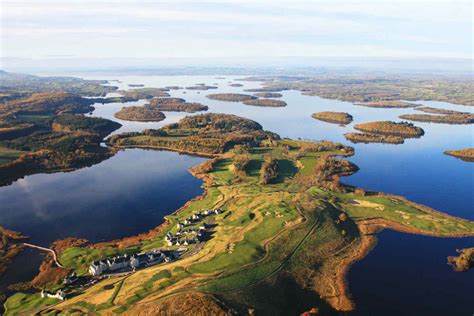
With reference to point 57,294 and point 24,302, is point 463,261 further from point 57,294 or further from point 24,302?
point 24,302

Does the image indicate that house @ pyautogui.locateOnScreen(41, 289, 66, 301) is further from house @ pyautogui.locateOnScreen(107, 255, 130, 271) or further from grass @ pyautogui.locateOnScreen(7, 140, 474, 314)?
house @ pyautogui.locateOnScreen(107, 255, 130, 271)

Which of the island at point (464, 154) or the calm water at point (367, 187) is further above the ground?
the island at point (464, 154)

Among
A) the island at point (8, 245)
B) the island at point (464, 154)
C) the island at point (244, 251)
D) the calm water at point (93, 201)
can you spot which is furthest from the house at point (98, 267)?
the island at point (464, 154)

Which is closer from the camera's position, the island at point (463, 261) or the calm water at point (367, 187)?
the calm water at point (367, 187)

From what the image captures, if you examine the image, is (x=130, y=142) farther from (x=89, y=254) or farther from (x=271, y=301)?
(x=271, y=301)

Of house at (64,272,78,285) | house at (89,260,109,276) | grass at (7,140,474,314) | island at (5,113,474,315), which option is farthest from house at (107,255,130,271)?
house at (64,272,78,285)

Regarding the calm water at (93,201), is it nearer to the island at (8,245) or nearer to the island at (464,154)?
the island at (8,245)

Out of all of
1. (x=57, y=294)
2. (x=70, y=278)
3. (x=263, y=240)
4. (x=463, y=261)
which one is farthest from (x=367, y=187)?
(x=57, y=294)
